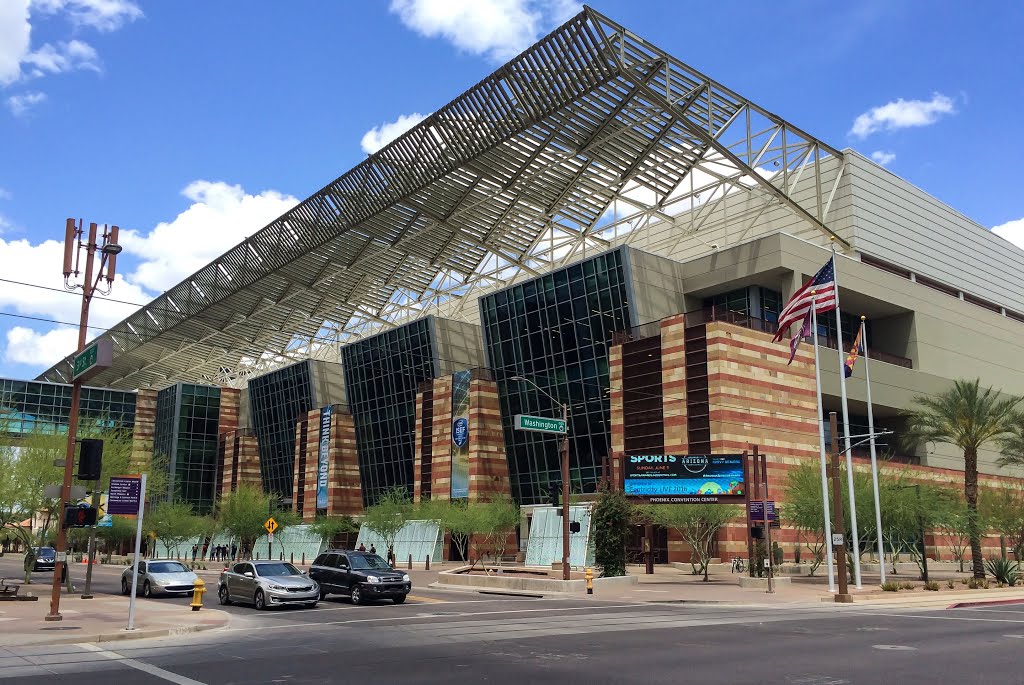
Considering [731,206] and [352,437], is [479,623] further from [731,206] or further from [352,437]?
[352,437]

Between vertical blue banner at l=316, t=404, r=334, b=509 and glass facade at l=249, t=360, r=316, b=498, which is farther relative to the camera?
glass facade at l=249, t=360, r=316, b=498

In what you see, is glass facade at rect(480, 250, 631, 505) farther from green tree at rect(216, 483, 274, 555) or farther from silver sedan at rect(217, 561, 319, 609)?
silver sedan at rect(217, 561, 319, 609)

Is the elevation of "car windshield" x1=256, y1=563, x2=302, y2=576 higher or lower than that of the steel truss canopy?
lower

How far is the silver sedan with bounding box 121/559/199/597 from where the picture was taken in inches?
1326

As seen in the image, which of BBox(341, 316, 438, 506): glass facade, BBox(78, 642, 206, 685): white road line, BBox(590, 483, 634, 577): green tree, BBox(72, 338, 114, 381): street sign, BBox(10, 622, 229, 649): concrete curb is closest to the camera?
BBox(78, 642, 206, 685): white road line

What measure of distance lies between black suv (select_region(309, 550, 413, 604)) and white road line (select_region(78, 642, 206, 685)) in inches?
511

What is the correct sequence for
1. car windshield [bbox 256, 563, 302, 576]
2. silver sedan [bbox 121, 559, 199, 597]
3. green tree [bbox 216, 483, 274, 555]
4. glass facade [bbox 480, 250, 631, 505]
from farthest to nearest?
green tree [bbox 216, 483, 274, 555] → glass facade [bbox 480, 250, 631, 505] → silver sedan [bbox 121, 559, 199, 597] → car windshield [bbox 256, 563, 302, 576]

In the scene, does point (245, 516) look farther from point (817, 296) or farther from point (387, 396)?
point (817, 296)

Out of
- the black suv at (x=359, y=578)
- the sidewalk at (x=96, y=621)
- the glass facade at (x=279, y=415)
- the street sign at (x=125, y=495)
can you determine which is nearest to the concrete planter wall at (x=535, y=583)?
the black suv at (x=359, y=578)

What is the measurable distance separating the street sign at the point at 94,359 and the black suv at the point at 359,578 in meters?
12.1

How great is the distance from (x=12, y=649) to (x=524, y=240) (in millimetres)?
54047

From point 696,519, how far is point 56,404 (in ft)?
281

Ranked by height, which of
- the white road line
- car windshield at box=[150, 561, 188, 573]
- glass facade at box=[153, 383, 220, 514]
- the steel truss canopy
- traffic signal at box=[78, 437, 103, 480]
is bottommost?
the white road line

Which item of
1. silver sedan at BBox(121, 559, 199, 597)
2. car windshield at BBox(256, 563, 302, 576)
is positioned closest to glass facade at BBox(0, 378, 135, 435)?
silver sedan at BBox(121, 559, 199, 597)
